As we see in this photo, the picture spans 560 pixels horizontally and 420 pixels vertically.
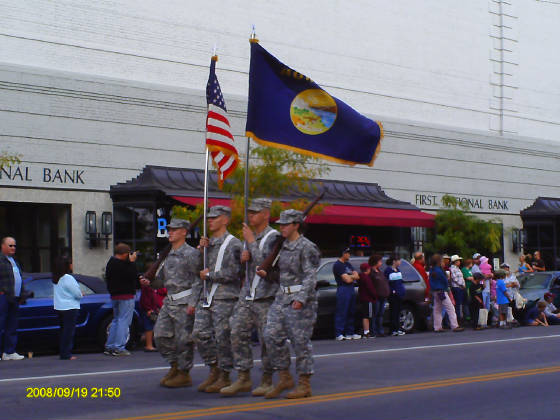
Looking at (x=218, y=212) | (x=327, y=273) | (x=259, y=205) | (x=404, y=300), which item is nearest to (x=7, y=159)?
(x=327, y=273)

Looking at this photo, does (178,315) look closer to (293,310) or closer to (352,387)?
(293,310)

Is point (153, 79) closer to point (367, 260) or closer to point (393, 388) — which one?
point (367, 260)

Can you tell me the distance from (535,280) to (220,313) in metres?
15.7

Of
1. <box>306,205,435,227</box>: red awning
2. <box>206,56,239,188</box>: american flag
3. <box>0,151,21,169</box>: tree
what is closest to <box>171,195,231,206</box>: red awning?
<box>306,205,435,227</box>: red awning

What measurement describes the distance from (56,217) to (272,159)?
591 cm

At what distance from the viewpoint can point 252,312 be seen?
33.6 feet

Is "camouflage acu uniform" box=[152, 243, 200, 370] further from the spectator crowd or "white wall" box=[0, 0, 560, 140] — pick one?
"white wall" box=[0, 0, 560, 140]

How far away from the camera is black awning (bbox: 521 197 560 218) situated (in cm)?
3700

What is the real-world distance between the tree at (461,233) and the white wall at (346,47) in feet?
14.2

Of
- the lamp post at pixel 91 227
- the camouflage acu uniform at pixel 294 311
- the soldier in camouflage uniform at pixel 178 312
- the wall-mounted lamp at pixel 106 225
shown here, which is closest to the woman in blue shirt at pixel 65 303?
the soldier in camouflage uniform at pixel 178 312

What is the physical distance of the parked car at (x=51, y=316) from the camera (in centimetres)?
1627

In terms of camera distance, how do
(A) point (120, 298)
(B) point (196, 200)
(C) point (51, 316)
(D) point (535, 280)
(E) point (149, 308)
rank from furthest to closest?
(B) point (196, 200) → (D) point (535, 280) → (E) point (149, 308) → (C) point (51, 316) → (A) point (120, 298)

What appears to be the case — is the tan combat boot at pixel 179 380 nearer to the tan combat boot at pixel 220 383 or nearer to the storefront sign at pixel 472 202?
the tan combat boot at pixel 220 383

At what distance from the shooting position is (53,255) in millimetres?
24891
